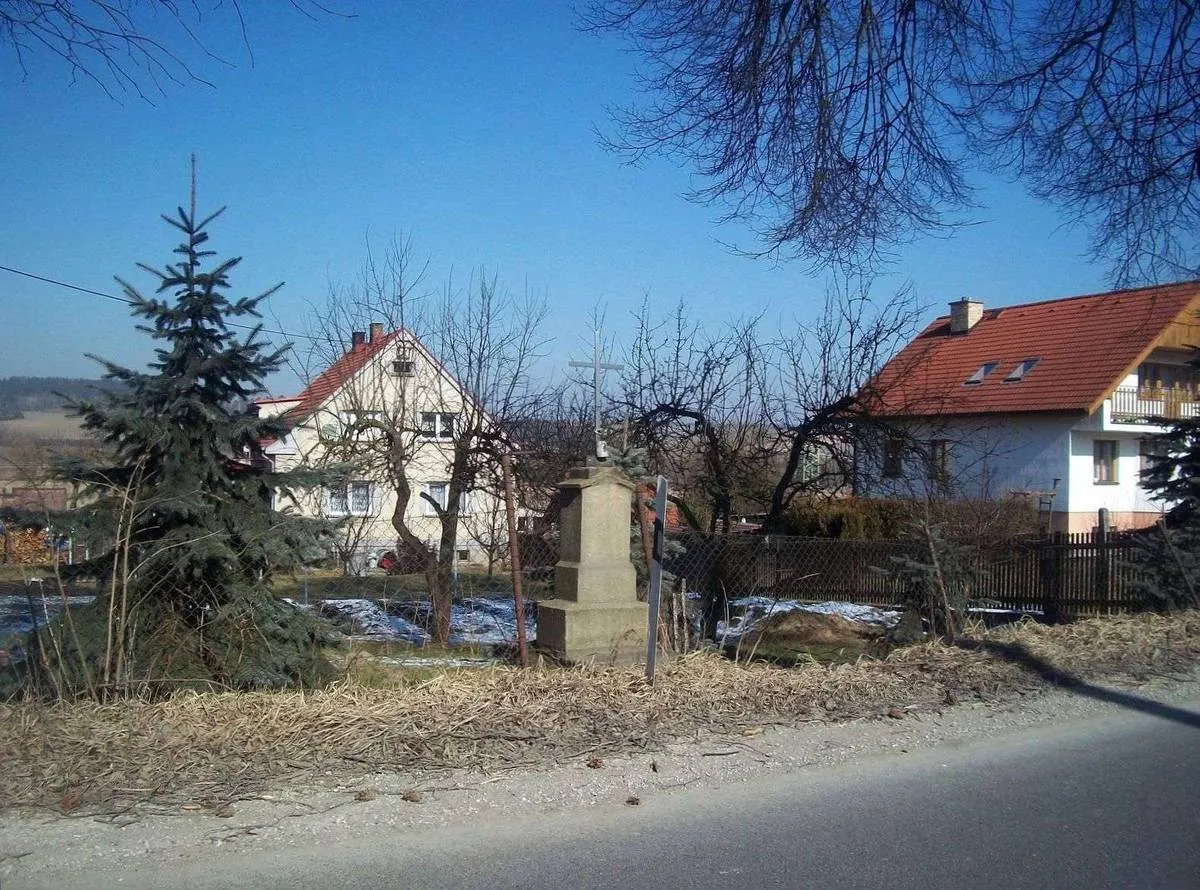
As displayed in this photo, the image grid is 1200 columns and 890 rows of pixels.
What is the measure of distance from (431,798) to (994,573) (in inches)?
490

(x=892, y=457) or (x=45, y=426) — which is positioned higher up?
(x=892, y=457)

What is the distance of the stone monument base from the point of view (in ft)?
25.1

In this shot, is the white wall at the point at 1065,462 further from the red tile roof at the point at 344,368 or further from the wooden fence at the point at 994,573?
the red tile roof at the point at 344,368

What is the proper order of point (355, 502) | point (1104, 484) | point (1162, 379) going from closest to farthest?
point (355, 502) → point (1104, 484) → point (1162, 379)

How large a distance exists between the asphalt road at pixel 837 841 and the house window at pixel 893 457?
9.30m

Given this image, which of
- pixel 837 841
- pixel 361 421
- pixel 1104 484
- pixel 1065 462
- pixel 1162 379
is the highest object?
pixel 1162 379

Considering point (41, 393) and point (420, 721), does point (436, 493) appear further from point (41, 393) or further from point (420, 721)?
point (420, 721)

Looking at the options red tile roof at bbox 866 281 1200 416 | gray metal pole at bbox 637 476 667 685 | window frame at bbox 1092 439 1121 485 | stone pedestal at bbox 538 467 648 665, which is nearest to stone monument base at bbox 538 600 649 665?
stone pedestal at bbox 538 467 648 665

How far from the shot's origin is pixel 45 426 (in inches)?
287

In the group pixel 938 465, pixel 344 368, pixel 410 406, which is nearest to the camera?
pixel 410 406

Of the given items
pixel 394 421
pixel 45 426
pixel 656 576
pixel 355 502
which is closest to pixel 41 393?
pixel 45 426

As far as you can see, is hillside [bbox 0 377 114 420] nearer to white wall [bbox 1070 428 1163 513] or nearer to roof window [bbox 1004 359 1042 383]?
roof window [bbox 1004 359 1042 383]

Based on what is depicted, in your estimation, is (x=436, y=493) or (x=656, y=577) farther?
(x=436, y=493)

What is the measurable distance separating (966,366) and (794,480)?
21358 mm
